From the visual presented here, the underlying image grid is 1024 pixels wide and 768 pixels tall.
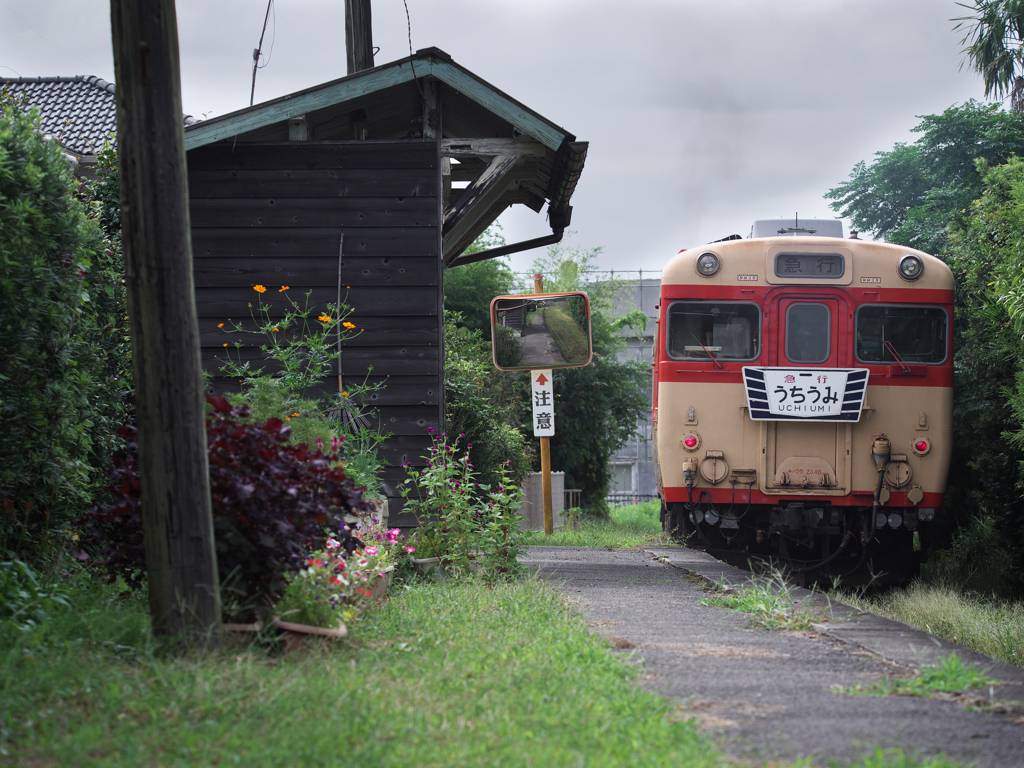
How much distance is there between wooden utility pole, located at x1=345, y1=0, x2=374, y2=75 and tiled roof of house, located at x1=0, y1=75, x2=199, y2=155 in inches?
397

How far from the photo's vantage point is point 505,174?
329 inches

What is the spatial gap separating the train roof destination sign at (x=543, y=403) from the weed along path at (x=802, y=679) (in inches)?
Result: 249

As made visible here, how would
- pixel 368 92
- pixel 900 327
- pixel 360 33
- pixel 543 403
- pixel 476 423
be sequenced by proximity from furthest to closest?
pixel 476 423 < pixel 543 403 < pixel 360 33 < pixel 900 327 < pixel 368 92

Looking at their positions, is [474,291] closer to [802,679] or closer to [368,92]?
[368,92]

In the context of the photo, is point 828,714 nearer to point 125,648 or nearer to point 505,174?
point 125,648

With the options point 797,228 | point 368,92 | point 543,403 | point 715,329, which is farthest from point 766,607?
point 543,403

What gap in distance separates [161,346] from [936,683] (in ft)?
11.0

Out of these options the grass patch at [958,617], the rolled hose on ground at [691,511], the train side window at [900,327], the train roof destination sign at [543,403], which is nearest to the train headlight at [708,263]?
the train side window at [900,327]

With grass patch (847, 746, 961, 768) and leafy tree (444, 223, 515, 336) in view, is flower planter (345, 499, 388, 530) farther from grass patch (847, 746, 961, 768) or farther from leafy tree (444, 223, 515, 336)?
leafy tree (444, 223, 515, 336)

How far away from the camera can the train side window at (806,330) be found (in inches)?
347

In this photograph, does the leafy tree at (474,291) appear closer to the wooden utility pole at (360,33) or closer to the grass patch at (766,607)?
the wooden utility pole at (360,33)

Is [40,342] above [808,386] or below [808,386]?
above

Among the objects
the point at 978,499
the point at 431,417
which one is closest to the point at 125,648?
the point at 431,417

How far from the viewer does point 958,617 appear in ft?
22.5
